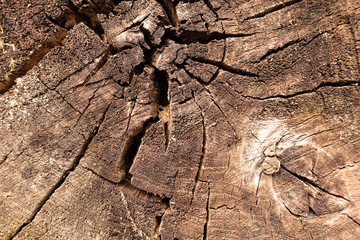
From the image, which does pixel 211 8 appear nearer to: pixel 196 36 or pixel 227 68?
pixel 196 36

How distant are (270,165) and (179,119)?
526 mm

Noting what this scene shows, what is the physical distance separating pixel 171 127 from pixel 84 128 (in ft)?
1.71

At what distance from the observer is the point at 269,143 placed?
3.82 ft

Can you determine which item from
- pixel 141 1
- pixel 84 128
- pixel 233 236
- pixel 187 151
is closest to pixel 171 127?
pixel 187 151

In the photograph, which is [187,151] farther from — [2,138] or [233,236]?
[2,138]

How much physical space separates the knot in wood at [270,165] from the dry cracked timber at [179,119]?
0.02 meters

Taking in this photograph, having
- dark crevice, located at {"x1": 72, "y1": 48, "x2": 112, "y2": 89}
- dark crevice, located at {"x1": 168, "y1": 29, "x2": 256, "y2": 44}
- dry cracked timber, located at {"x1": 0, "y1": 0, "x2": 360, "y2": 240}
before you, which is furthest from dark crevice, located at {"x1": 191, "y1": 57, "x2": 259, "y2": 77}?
dark crevice, located at {"x1": 72, "y1": 48, "x2": 112, "y2": 89}

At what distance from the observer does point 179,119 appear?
1.23 metres

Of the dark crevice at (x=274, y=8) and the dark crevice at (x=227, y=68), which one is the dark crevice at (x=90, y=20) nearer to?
the dark crevice at (x=227, y=68)

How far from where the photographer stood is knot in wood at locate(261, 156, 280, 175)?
1133 mm

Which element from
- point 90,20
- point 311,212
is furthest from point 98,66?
point 311,212

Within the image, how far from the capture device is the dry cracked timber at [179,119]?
44.4 inches

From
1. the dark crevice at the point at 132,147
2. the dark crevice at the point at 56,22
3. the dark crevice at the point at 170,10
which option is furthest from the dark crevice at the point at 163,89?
the dark crevice at the point at 56,22

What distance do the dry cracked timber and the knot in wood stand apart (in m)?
0.02
